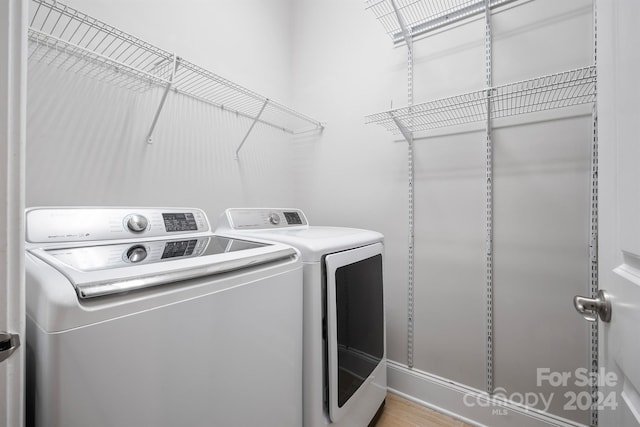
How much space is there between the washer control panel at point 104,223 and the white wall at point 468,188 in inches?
45.0

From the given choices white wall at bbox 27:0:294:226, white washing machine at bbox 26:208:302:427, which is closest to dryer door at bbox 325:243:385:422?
white washing machine at bbox 26:208:302:427

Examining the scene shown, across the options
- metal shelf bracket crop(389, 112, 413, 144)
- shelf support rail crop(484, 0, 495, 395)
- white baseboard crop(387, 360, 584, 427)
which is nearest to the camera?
white baseboard crop(387, 360, 584, 427)

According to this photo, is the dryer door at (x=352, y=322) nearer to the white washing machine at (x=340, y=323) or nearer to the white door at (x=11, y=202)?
the white washing machine at (x=340, y=323)

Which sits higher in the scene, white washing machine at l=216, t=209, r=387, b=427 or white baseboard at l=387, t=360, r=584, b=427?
white washing machine at l=216, t=209, r=387, b=427

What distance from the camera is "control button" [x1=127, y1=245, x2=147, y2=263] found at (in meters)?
0.76

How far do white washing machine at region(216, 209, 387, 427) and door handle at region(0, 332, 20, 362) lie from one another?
0.75 metres

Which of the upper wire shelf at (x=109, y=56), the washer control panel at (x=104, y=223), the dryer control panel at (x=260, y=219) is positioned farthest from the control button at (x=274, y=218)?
the upper wire shelf at (x=109, y=56)

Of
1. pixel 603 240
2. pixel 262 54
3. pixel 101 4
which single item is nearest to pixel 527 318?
pixel 603 240

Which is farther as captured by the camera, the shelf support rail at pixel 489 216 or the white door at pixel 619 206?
the shelf support rail at pixel 489 216

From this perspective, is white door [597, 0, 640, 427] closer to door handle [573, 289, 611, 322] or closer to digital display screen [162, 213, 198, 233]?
door handle [573, 289, 611, 322]

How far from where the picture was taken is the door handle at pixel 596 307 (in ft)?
1.98

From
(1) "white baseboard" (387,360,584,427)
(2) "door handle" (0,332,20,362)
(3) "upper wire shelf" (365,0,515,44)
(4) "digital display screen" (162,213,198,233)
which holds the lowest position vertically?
(1) "white baseboard" (387,360,584,427)

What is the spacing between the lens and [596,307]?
0.63 meters

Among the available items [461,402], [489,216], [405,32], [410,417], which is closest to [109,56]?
[405,32]
